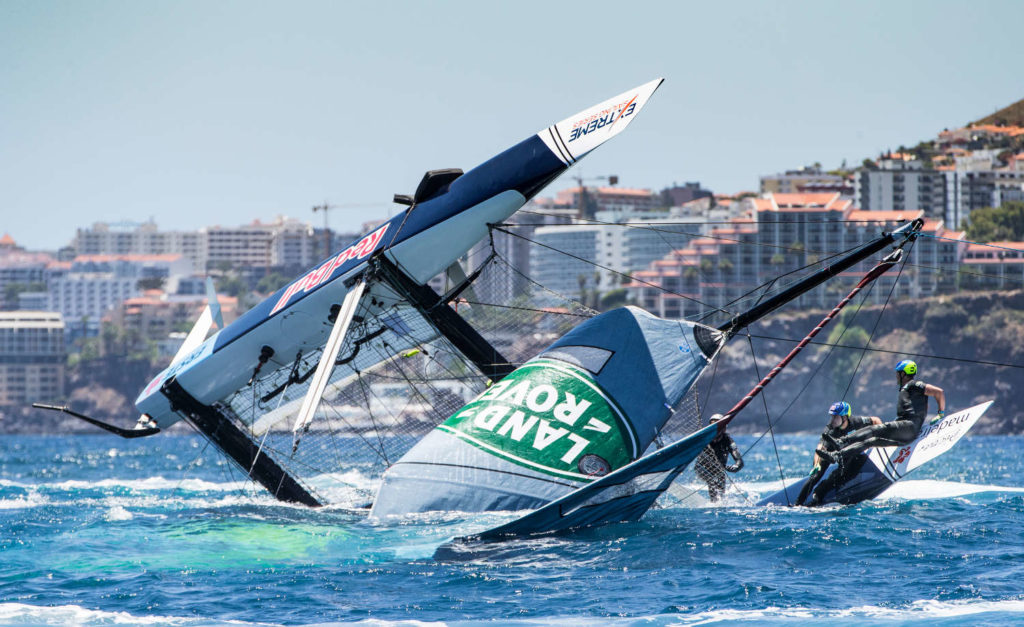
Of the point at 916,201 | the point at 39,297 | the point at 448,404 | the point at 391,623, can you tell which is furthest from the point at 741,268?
the point at 39,297

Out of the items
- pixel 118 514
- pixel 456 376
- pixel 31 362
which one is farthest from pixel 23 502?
pixel 31 362

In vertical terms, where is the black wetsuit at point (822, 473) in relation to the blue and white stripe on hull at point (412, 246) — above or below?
below

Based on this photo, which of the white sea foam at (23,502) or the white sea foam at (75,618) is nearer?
the white sea foam at (75,618)

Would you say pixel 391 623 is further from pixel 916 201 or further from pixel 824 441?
pixel 916 201

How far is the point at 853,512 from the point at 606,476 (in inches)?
140

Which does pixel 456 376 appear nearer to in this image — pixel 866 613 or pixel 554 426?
pixel 554 426

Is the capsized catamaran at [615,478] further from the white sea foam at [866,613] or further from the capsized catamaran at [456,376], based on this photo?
the white sea foam at [866,613]

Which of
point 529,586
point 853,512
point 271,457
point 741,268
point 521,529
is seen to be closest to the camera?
point 529,586

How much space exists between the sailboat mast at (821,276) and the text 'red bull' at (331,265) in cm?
449

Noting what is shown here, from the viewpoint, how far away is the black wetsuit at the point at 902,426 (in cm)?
1410

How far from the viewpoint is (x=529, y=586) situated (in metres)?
9.88

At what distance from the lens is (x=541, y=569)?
10516 mm

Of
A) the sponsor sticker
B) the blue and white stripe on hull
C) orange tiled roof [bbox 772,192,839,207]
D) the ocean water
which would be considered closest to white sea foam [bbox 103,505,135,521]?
the ocean water

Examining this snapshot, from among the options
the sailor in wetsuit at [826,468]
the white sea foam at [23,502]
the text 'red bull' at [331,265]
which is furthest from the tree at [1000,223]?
the text 'red bull' at [331,265]
